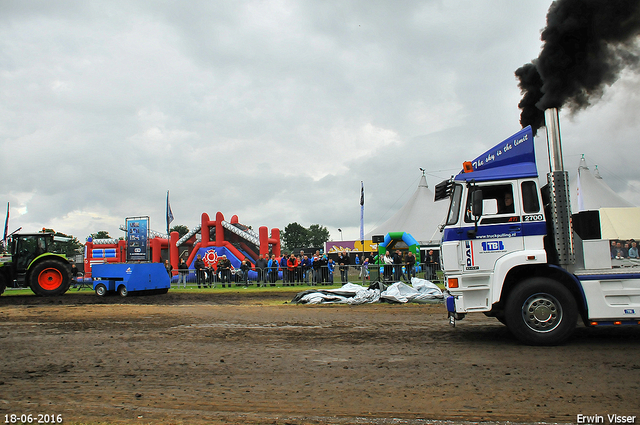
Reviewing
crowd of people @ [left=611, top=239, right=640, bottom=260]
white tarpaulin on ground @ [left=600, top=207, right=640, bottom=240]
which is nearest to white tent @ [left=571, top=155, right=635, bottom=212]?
white tarpaulin on ground @ [left=600, top=207, right=640, bottom=240]

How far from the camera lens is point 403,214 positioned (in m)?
36.9

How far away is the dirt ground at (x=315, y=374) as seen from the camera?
4051 millimetres

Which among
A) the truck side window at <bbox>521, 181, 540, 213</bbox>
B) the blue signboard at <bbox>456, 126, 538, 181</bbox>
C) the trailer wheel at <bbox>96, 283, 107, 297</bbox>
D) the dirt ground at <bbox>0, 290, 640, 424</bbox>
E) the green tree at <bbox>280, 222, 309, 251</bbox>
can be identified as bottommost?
the dirt ground at <bbox>0, 290, 640, 424</bbox>

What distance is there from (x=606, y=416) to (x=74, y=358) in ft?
22.2

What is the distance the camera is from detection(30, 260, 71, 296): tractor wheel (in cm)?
1822

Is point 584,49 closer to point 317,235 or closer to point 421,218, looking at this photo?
point 421,218

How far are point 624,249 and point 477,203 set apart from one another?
267 centimetres

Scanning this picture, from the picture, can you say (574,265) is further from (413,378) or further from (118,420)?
(118,420)

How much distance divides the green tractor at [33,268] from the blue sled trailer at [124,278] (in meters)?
1.45

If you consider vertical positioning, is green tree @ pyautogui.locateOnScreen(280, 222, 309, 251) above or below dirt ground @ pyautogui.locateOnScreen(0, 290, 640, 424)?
above

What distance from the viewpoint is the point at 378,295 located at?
13.6 meters

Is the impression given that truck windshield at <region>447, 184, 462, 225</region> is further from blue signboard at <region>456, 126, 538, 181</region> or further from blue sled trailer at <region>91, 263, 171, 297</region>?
blue sled trailer at <region>91, 263, 171, 297</region>

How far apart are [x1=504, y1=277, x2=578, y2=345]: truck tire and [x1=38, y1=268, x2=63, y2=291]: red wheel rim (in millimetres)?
18598

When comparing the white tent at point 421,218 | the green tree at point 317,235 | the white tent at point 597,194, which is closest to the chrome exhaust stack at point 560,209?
the white tent at point 597,194
